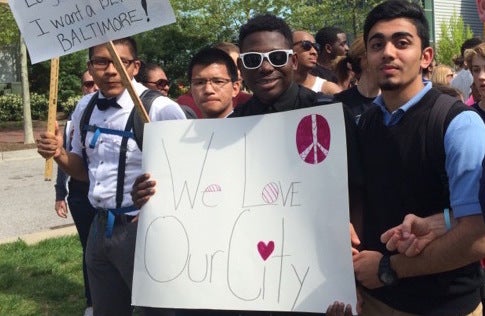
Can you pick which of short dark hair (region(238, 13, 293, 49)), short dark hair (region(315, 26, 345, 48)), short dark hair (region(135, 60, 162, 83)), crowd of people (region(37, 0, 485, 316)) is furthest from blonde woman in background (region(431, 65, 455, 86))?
short dark hair (region(238, 13, 293, 49))

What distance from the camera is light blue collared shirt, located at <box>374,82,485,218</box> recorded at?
185 cm

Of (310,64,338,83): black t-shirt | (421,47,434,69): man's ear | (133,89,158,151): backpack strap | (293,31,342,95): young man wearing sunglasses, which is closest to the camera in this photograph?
(421,47,434,69): man's ear

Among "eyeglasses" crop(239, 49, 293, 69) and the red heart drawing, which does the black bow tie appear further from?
the red heart drawing

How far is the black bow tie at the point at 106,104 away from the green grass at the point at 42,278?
7.33 feet

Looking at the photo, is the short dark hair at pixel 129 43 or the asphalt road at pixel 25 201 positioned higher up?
the short dark hair at pixel 129 43

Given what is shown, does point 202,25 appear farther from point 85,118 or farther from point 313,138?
point 313,138

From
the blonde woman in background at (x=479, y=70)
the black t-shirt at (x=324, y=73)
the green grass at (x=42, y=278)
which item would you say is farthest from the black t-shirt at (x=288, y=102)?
the green grass at (x=42, y=278)

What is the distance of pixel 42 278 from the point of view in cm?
569

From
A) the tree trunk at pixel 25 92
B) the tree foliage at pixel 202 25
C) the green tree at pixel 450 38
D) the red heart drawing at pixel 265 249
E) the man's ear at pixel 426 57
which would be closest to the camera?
the man's ear at pixel 426 57

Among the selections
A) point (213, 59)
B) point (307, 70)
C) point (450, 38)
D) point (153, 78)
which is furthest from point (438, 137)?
point (450, 38)

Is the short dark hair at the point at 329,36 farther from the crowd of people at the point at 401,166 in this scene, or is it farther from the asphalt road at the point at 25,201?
the asphalt road at the point at 25,201

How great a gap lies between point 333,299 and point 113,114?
5.43 ft

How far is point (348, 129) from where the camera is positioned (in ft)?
7.36

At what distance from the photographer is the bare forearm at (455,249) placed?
1.86 metres
